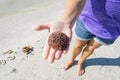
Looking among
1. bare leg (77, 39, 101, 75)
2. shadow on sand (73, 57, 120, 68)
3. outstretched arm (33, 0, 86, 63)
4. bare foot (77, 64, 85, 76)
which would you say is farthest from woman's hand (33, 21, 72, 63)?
shadow on sand (73, 57, 120, 68)

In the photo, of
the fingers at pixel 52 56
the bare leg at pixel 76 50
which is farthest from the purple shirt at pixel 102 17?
the fingers at pixel 52 56

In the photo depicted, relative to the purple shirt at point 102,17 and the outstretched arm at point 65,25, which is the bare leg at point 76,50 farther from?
the outstretched arm at point 65,25

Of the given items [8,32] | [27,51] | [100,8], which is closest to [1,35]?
[8,32]

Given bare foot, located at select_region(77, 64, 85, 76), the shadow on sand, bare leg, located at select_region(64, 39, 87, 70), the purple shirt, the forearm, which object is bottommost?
the shadow on sand

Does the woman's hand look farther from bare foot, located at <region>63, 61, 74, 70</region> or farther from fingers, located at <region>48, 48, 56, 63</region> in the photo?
bare foot, located at <region>63, 61, 74, 70</region>

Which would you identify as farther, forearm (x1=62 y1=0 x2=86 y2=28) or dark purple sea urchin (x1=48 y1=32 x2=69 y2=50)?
forearm (x1=62 y1=0 x2=86 y2=28)

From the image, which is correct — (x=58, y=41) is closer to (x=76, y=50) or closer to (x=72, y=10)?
(x=72, y=10)
